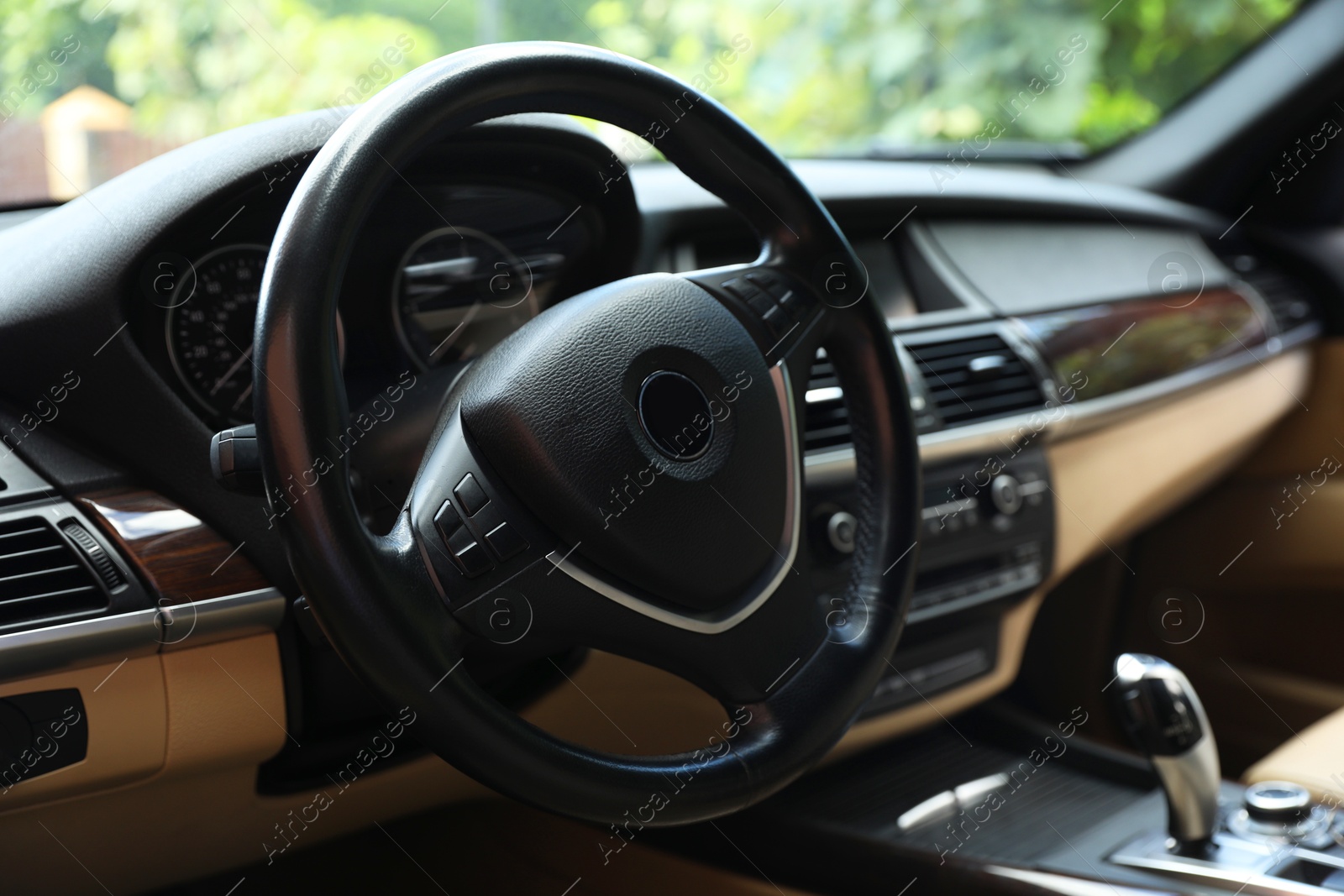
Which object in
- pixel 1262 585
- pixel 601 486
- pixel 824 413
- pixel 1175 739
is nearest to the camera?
pixel 601 486

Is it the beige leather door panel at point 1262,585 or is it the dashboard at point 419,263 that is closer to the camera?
the dashboard at point 419,263

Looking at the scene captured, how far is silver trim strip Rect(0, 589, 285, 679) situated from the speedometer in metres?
0.16

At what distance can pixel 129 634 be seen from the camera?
84cm

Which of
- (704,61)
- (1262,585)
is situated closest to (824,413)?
(704,61)

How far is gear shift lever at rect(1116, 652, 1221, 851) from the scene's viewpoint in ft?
3.69

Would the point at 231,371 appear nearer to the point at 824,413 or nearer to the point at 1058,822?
the point at 824,413

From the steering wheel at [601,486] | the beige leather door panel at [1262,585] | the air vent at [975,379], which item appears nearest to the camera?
the steering wheel at [601,486]

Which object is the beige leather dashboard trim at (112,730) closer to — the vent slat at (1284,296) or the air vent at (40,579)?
the air vent at (40,579)

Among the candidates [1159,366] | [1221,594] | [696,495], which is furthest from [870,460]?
[1221,594]

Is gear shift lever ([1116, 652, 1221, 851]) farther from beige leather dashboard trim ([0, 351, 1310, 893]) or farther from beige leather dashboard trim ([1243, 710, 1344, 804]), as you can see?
beige leather dashboard trim ([0, 351, 1310, 893])

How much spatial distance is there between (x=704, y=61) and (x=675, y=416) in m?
0.73

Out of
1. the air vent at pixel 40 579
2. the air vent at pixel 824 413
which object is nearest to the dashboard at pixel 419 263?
the air vent at pixel 40 579

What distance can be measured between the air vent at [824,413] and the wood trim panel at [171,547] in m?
0.57

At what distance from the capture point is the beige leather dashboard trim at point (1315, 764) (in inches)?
45.6
